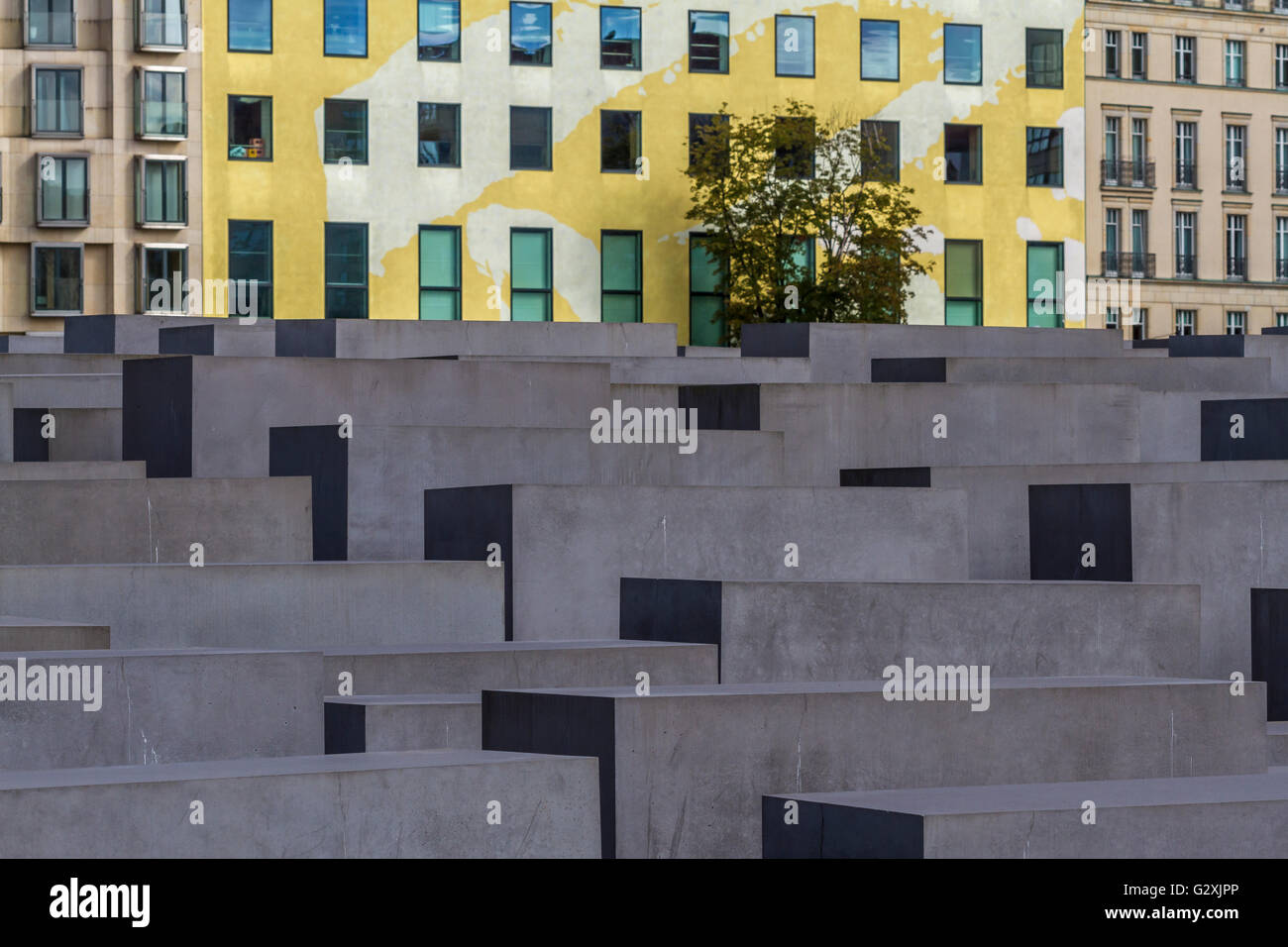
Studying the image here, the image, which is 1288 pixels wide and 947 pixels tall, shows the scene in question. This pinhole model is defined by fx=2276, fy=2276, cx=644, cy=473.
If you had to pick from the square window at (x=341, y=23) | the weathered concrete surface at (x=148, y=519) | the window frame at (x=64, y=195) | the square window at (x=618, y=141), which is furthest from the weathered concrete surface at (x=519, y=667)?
the square window at (x=618, y=141)

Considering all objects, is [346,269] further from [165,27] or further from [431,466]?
[431,466]

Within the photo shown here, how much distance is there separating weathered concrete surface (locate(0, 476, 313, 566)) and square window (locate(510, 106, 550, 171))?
105ft

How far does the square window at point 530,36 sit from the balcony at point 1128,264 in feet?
85.1

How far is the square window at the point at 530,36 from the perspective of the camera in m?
44.6

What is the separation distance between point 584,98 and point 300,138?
18.8 ft

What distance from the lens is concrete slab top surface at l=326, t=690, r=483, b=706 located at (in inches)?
372

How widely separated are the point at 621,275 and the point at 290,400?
101 feet

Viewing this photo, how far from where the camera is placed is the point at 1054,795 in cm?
826

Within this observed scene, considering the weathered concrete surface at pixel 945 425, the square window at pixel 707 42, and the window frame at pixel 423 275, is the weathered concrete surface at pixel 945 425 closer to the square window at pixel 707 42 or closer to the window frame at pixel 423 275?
the window frame at pixel 423 275

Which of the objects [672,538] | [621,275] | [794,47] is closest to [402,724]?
[672,538]
